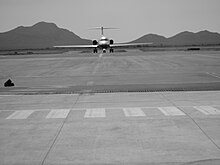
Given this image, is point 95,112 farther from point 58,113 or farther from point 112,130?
point 112,130

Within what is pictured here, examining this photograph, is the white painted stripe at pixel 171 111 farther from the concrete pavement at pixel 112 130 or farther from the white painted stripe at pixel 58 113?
the white painted stripe at pixel 58 113

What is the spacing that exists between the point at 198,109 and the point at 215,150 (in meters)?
4.57

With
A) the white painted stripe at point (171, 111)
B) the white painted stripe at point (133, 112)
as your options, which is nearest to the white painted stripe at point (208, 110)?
the white painted stripe at point (171, 111)

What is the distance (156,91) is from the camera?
1623 cm

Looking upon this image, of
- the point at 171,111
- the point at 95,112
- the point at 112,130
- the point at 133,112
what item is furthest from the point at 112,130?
the point at 171,111

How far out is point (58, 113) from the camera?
1133 centimetres

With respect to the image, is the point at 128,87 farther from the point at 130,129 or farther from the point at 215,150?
the point at 215,150

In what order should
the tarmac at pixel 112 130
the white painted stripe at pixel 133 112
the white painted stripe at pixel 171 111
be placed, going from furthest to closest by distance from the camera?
1. the white painted stripe at pixel 133 112
2. the white painted stripe at pixel 171 111
3. the tarmac at pixel 112 130

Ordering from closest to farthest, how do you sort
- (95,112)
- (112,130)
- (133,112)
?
(112,130), (133,112), (95,112)

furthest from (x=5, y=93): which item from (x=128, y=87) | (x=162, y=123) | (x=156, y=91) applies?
(x=162, y=123)

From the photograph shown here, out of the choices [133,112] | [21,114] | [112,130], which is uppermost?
[112,130]

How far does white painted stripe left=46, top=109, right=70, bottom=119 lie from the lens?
1076 centimetres

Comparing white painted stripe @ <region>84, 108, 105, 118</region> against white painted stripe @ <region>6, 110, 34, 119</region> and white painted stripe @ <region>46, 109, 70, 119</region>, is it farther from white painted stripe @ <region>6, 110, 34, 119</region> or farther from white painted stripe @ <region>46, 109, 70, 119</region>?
white painted stripe @ <region>6, 110, 34, 119</region>

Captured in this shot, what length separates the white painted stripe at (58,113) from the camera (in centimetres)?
1076
